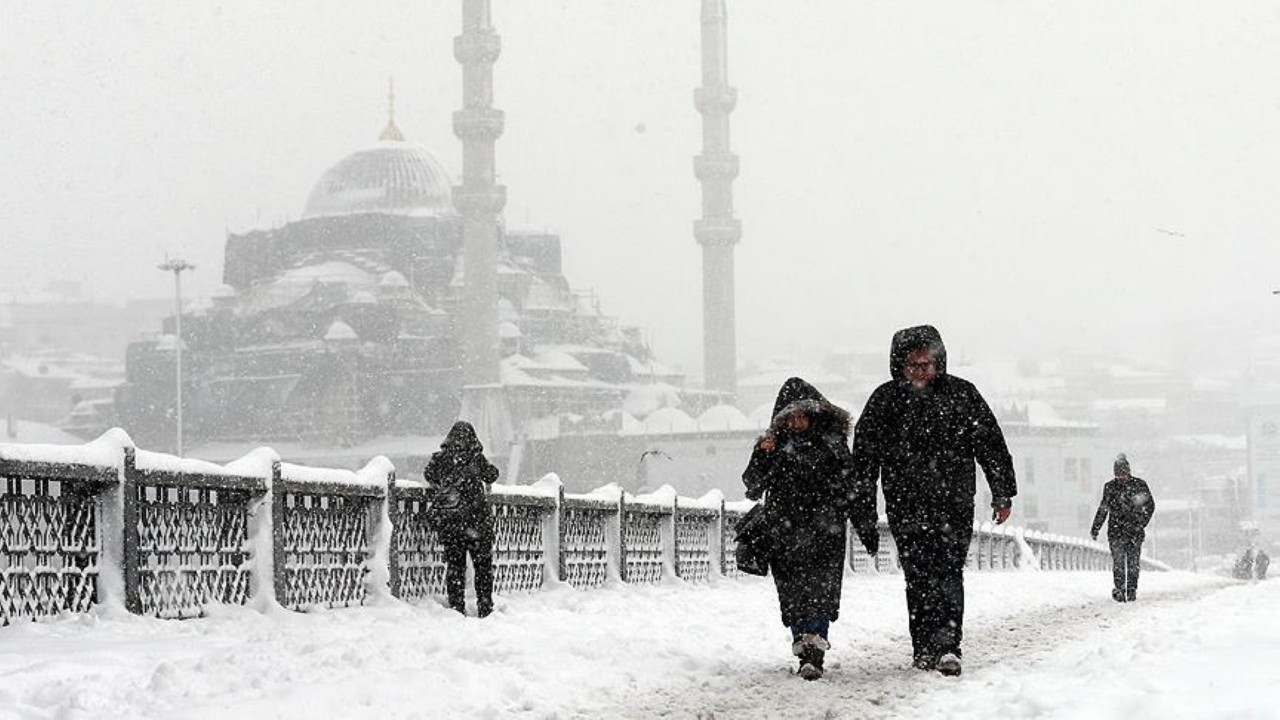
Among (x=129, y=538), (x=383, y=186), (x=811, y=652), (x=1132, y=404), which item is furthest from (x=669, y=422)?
(x=811, y=652)

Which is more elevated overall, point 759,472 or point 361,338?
point 361,338

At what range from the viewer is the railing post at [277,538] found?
8.83 metres

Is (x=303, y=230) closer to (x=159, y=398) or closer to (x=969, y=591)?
(x=159, y=398)

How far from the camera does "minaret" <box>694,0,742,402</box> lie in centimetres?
9256

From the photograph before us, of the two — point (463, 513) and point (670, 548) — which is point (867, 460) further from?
point (670, 548)

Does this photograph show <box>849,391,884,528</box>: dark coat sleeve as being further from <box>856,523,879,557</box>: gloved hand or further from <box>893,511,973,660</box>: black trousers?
<box>893,511,973,660</box>: black trousers

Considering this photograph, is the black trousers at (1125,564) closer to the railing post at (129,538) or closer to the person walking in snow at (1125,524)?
the person walking in snow at (1125,524)

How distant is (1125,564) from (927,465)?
7.63m

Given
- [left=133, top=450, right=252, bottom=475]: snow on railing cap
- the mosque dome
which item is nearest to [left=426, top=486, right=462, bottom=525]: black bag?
[left=133, top=450, right=252, bottom=475]: snow on railing cap

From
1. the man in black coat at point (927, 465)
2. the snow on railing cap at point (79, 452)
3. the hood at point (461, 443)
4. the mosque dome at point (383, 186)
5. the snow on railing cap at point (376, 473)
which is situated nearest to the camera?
the snow on railing cap at point (79, 452)

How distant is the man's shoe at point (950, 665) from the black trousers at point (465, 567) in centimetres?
391

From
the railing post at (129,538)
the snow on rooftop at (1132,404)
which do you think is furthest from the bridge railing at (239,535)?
the snow on rooftop at (1132,404)

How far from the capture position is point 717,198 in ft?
307

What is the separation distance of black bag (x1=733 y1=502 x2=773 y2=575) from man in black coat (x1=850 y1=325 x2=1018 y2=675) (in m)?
0.37
